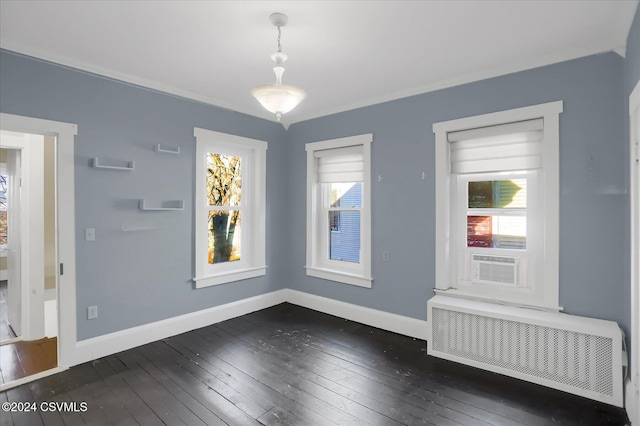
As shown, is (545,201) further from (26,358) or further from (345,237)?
(26,358)

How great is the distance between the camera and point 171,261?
368 centimetres

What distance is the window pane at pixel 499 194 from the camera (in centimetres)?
311

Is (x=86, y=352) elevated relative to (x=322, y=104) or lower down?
lower down

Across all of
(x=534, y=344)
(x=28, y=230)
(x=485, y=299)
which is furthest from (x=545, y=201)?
(x=28, y=230)

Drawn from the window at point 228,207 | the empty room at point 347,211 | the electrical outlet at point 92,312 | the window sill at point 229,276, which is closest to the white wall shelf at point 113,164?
the empty room at point 347,211

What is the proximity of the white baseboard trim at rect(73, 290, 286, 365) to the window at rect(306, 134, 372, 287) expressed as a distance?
0.86 meters

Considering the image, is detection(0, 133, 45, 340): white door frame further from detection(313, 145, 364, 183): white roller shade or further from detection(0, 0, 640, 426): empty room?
detection(313, 145, 364, 183): white roller shade

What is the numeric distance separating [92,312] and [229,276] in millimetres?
1446

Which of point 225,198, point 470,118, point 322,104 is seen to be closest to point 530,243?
point 470,118

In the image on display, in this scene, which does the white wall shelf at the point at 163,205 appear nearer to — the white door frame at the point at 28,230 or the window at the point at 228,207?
the window at the point at 228,207

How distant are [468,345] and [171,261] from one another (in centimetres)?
301

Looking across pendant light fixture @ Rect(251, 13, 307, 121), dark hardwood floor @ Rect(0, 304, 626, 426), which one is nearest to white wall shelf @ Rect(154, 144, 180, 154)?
pendant light fixture @ Rect(251, 13, 307, 121)

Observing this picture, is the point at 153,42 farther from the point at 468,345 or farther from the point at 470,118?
the point at 468,345

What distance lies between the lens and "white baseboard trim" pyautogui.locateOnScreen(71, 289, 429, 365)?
3143mm
